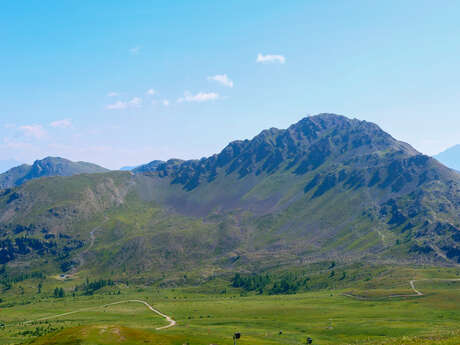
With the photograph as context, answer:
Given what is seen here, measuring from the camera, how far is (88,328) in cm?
10794

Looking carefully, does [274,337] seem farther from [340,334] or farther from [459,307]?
[459,307]

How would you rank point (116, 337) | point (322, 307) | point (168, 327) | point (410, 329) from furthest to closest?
point (322, 307) < point (168, 327) < point (410, 329) < point (116, 337)

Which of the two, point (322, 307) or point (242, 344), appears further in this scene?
point (322, 307)

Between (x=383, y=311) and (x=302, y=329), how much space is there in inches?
1783

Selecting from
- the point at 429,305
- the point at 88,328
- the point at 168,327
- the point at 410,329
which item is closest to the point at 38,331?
the point at 168,327

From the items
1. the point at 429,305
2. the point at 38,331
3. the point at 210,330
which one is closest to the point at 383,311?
the point at 429,305

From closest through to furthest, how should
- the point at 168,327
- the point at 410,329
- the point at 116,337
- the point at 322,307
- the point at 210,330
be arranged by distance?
the point at 116,337 → the point at 410,329 → the point at 210,330 → the point at 168,327 → the point at 322,307

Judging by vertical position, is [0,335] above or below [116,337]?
below

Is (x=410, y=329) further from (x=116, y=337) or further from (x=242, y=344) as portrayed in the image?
(x=116, y=337)

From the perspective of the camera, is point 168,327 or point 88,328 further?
point 168,327

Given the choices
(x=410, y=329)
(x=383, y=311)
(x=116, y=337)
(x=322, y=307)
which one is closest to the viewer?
(x=116, y=337)

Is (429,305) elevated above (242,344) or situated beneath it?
situated beneath

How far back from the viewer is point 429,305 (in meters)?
170

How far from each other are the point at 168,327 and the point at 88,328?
54.7 metres
